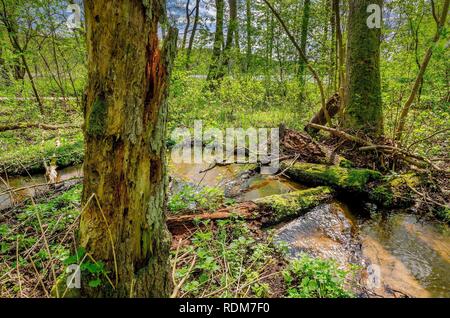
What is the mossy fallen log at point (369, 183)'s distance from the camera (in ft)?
12.0

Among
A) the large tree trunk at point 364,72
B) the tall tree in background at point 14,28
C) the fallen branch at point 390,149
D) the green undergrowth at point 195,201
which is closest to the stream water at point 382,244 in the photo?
the green undergrowth at point 195,201

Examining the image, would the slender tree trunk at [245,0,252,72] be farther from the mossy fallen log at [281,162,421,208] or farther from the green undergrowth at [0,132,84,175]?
the mossy fallen log at [281,162,421,208]

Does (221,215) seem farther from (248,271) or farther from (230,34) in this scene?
(230,34)

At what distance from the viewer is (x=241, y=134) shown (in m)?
7.07

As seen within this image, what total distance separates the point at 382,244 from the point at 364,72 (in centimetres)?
322

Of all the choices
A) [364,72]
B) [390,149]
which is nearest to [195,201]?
[390,149]

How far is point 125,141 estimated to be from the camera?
1.36 metres

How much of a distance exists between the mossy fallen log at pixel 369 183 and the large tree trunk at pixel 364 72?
3.63 ft

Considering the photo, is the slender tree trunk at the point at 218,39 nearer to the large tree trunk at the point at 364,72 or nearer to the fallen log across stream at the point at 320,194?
the large tree trunk at the point at 364,72

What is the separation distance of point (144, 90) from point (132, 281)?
103 centimetres

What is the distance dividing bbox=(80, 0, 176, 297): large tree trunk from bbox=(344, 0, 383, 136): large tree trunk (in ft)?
14.3

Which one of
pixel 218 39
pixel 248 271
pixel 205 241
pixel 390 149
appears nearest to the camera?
pixel 248 271

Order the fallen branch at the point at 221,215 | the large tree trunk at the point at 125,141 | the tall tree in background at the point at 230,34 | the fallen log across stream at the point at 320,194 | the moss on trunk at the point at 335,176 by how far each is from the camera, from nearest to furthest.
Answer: the large tree trunk at the point at 125,141 → the fallen branch at the point at 221,215 → the fallen log across stream at the point at 320,194 → the moss on trunk at the point at 335,176 → the tall tree in background at the point at 230,34
